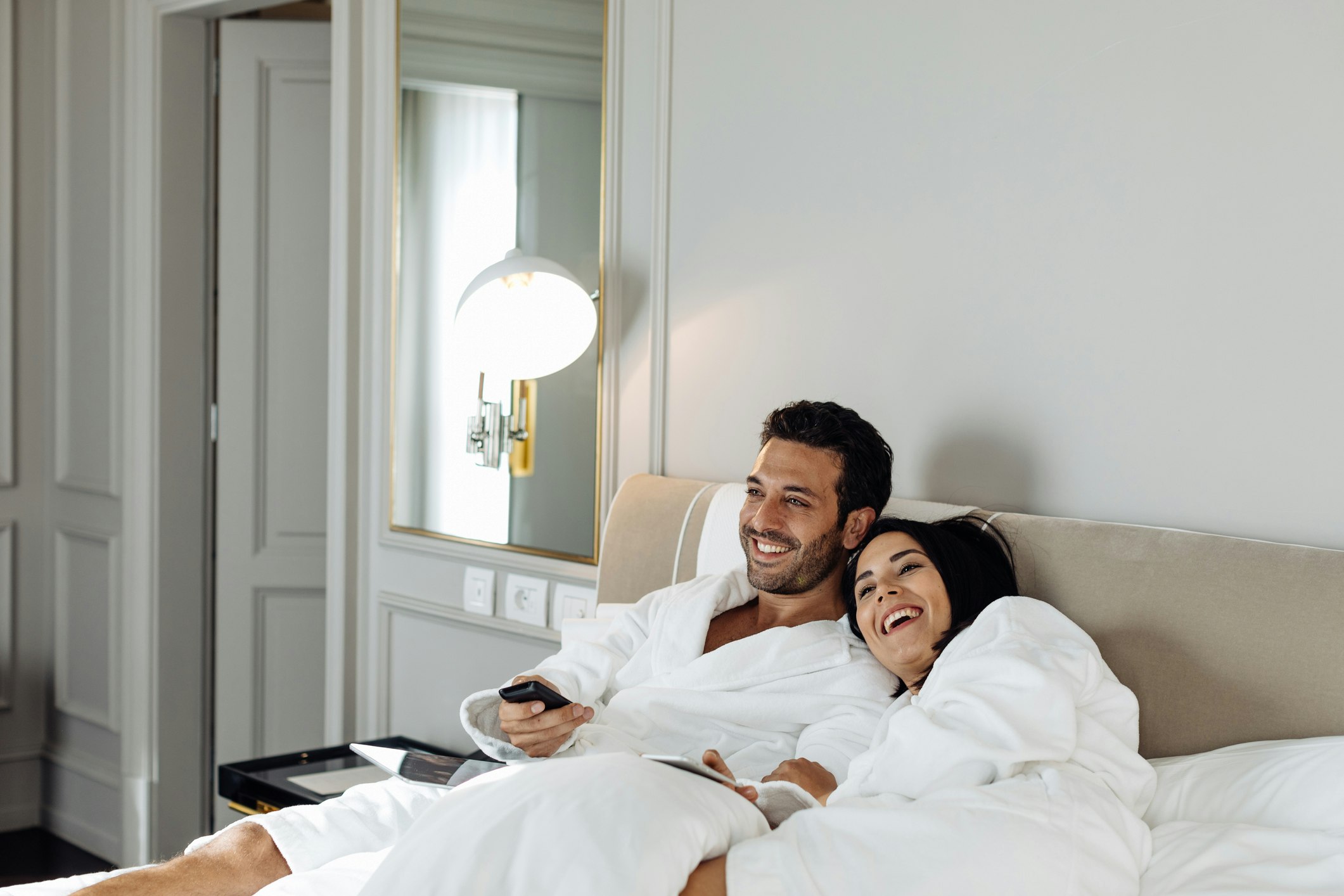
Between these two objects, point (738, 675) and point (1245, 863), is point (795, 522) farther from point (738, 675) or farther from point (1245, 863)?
point (1245, 863)

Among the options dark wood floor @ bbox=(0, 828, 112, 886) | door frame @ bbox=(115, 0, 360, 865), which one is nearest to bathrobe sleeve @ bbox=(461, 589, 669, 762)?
door frame @ bbox=(115, 0, 360, 865)

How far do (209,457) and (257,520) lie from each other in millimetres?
268

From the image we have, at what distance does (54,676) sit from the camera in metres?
3.53

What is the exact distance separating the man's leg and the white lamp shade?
3.38 ft

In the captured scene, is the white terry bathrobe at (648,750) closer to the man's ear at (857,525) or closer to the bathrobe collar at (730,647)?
the bathrobe collar at (730,647)

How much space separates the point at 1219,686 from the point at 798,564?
63cm

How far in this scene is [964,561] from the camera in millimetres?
1504

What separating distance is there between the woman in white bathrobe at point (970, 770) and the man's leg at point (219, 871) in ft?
2.29

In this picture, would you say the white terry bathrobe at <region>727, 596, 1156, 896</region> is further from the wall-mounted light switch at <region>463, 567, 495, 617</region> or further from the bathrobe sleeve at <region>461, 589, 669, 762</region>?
the wall-mounted light switch at <region>463, 567, 495, 617</region>

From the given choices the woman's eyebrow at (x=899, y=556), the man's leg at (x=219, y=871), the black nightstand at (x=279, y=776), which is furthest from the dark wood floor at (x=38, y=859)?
the woman's eyebrow at (x=899, y=556)

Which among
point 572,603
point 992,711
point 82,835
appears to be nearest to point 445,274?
point 572,603

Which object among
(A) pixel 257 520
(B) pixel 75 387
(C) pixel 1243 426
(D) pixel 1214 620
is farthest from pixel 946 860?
(B) pixel 75 387

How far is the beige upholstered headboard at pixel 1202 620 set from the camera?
1.30m

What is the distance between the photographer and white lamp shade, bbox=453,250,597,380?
2.20m
